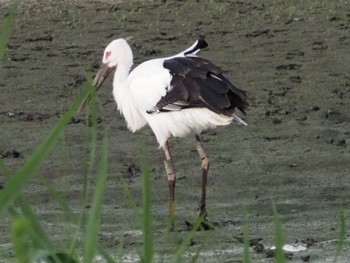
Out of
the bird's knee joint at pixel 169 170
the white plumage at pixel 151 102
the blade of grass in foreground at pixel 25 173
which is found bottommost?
the bird's knee joint at pixel 169 170

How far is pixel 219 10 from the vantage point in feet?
39.8

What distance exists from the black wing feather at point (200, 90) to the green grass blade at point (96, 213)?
4.41 metres

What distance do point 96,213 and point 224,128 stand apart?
256 inches

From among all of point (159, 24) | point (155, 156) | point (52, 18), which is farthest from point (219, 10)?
point (155, 156)

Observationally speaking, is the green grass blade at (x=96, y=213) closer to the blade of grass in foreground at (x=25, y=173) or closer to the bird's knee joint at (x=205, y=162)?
the blade of grass in foreground at (x=25, y=173)

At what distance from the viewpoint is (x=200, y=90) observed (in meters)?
6.73

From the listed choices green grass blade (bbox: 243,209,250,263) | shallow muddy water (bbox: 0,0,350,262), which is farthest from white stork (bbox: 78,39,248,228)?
green grass blade (bbox: 243,209,250,263)

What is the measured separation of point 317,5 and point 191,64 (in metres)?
5.59

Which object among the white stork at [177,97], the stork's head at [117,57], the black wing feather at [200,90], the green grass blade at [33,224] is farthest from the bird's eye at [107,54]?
the green grass blade at [33,224]

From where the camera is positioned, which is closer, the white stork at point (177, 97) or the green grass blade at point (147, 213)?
the green grass blade at point (147, 213)

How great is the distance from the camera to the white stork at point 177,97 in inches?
264

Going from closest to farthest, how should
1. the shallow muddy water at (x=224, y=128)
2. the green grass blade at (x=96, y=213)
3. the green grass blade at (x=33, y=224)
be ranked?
1. the green grass blade at (x=33, y=224)
2. the green grass blade at (x=96, y=213)
3. the shallow muddy water at (x=224, y=128)

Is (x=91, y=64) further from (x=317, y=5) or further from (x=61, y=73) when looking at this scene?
(x=317, y=5)

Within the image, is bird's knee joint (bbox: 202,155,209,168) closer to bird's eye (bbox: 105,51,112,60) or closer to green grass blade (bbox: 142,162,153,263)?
bird's eye (bbox: 105,51,112,60)
